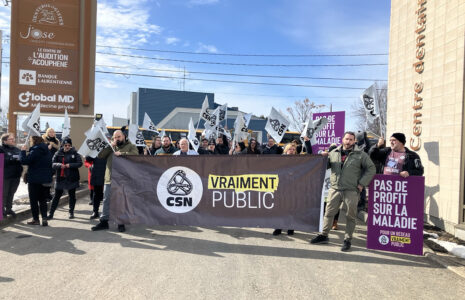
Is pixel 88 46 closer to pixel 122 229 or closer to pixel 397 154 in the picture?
pixel 122 229

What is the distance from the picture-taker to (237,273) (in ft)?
14.1

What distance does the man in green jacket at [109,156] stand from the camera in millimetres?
6426

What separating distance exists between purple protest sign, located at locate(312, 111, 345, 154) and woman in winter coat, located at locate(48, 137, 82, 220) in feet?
A: 21.3

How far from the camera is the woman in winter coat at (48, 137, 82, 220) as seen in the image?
23.6 ft

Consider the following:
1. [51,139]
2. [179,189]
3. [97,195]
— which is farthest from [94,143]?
[51,139]

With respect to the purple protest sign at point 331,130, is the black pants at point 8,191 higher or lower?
lower

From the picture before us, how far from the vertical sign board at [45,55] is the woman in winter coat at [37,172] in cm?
707

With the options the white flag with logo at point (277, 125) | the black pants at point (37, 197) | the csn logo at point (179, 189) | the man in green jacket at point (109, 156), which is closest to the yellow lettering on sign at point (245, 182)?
the csn logo at point (179, 189)

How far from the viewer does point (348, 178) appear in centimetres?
552

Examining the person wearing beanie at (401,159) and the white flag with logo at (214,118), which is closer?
Answer: the person wearing beanie at (401,159)

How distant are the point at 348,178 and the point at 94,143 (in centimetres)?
473

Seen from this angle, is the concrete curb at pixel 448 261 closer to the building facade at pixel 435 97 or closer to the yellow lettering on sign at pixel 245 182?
the building facade at pixel 435 97

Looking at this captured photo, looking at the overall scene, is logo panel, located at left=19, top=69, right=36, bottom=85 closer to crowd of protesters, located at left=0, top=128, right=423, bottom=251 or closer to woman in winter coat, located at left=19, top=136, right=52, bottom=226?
crowd of protesters, located at left=0, top=128, right=423, bottom=251

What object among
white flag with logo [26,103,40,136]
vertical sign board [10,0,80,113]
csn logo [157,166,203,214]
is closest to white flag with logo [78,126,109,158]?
csn logo [157,166,203,214]
